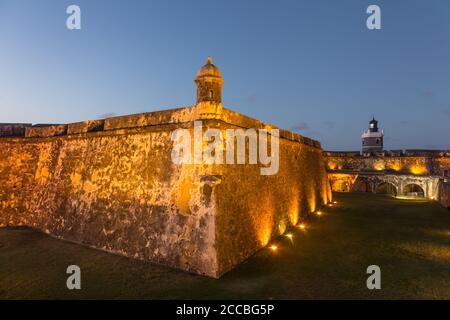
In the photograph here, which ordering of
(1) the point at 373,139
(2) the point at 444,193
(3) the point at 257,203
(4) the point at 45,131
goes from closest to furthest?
(3) the point at 257,203, (4) the point at 45,131, (2) the point at 444,193, (1) the point at 373,139

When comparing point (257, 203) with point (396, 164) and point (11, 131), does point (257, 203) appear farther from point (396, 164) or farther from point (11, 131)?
point (396, 164)

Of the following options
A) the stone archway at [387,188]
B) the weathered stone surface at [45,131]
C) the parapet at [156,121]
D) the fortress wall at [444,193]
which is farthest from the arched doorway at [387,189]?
the weathered stone surface at [45,131]

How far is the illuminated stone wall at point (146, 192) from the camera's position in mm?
6848

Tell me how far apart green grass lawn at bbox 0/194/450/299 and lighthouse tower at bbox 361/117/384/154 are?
38.7m

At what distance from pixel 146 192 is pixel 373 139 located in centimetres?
4696

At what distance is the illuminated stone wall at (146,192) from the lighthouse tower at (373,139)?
38950 millimetres

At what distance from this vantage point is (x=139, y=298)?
17.7 ft

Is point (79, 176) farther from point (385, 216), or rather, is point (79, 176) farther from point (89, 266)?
point (385, 216)

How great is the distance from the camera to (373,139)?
45.4 m

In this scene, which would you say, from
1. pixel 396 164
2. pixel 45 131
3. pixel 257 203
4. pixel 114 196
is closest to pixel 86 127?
pixel 45 131

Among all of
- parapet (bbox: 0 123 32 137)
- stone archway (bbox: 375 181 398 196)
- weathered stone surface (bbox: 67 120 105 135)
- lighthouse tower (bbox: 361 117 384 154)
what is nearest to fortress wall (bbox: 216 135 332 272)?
weathered stone surface (bbox: 67 120 105 135)

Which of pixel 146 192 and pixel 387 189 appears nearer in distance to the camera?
pixel 146 192

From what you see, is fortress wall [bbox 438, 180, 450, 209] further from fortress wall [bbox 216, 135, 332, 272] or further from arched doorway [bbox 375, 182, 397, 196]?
fortress wall [bbox 216, 135, 332, 272]

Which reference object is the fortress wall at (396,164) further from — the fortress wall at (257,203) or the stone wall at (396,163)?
the fortress wall at (257,203)
